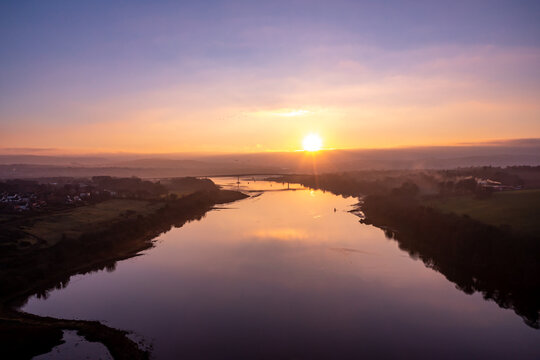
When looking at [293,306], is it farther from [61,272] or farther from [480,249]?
[61,272]

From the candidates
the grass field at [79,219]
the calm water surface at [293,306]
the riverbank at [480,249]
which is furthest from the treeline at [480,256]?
the grass field at [79,219]

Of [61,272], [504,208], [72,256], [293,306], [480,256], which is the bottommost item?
[293,306]

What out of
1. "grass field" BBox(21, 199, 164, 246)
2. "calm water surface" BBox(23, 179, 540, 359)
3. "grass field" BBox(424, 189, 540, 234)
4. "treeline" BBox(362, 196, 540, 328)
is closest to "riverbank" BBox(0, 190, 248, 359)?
"calm water surface" BBox(23, 179, 540, 359)

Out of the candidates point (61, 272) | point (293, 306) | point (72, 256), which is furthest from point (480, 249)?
point (72, 256)

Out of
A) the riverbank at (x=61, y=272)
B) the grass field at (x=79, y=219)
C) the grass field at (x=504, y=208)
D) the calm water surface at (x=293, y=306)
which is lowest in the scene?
the calm water surface at (x=293, y=306)

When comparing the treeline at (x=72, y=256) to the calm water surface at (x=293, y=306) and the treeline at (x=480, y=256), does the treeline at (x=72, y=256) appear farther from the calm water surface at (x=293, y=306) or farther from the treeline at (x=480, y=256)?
the treeline at (x=480, y=256)

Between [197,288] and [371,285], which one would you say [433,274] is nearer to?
[371,285]
